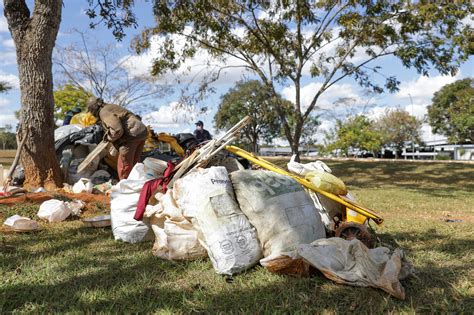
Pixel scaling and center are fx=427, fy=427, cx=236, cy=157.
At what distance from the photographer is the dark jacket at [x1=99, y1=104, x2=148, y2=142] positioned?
6023 mm

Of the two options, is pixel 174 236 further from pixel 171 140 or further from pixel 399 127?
pixel 399 127

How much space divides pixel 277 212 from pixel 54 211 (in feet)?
9.21

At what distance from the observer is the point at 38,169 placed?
255 inches

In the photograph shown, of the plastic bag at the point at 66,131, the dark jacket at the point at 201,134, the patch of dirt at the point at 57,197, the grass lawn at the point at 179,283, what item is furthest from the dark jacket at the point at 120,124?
the dark jacket at the point at 201,134

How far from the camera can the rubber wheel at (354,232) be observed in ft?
10.6

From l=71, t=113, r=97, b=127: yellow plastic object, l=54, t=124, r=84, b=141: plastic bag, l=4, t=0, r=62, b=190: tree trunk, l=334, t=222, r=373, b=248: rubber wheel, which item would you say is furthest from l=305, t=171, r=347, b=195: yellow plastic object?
l=71, t=113, r=97, b=127: yellow plastic object

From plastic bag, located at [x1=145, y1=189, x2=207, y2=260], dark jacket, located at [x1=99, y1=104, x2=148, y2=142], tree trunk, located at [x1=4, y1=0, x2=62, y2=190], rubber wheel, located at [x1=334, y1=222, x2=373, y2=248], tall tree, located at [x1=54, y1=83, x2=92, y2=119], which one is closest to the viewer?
plastic bag, located at [x1=145, y1=189, x2=207, y2=260]

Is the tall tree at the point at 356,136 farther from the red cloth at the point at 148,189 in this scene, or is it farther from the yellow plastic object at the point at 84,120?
the red cloth at the point at 148,189

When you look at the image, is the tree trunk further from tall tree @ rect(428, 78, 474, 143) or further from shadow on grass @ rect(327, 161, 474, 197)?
tall tree @ rect(428, 78, 474, 143)

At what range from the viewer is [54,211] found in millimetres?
4555

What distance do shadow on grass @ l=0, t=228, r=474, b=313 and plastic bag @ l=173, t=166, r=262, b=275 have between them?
0.12m

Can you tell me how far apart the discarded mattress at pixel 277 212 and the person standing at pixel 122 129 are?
343 centimetres

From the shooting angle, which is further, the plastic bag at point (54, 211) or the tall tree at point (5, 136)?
the tall tree at point (5, 136)

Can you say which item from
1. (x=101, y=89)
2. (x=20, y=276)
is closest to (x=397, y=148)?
(x=101, y=89)
